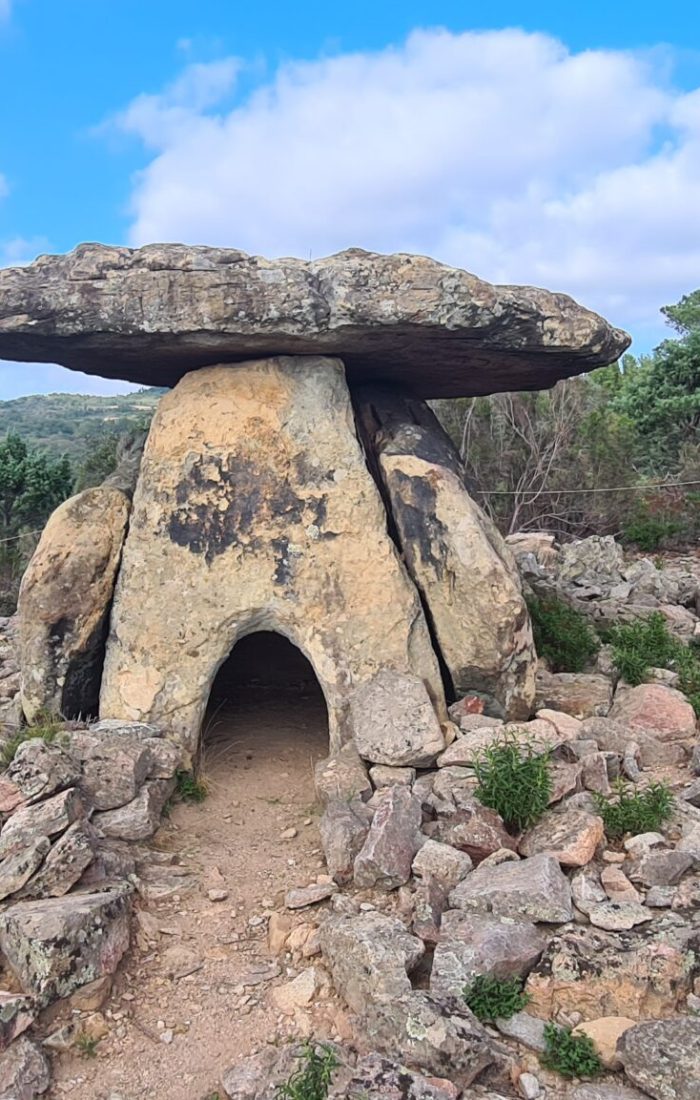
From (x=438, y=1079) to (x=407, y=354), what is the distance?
539 centimetres

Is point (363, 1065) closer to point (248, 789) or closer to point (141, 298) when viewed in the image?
point (248, 789)

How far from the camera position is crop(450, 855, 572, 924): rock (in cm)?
430

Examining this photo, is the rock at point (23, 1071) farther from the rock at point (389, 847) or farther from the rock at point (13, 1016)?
the rock at point (389, 847)

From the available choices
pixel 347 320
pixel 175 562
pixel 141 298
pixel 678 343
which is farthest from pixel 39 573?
pixel 678 343

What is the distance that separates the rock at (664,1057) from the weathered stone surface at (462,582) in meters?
3.32

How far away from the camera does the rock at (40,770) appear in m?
5.20

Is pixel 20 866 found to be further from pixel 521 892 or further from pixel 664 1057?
pixel 664 1057

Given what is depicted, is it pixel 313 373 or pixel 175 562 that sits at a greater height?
pixel 313 373

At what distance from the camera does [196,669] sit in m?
6.66

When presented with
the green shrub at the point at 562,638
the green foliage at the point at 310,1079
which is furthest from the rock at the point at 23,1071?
the green shrub at the point at 562,638

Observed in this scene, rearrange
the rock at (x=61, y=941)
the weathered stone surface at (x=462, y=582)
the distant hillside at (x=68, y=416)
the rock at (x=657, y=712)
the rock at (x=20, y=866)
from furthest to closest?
the distant hillside at (x=68, y=416) → the weathered stone surface at (x=462, y=582) → the rock at (x=657, y=712) → the rock at (x=20, y=866) → the rock at (x=61, y=941)

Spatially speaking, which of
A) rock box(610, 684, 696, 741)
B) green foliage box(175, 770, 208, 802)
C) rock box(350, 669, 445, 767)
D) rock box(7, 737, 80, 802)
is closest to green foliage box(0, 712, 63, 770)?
rock box(7, 737, 80, 802)

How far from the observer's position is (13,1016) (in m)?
3.93

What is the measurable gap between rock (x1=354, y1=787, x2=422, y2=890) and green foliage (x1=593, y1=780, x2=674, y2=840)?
108cm
